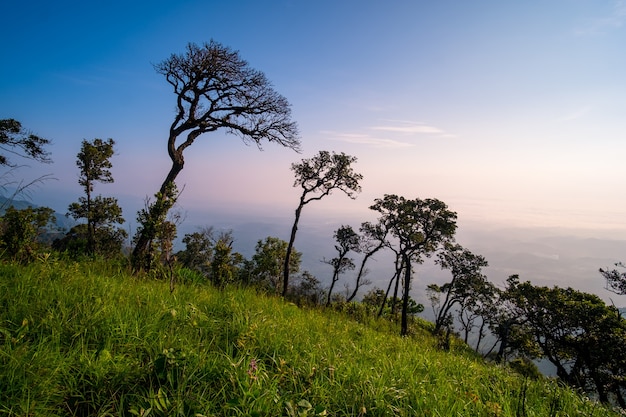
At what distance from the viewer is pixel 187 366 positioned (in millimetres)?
2658

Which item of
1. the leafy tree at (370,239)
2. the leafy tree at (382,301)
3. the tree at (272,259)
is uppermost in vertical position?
the leafy tree at (370,239)

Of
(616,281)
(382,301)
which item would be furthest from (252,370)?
(382,301)

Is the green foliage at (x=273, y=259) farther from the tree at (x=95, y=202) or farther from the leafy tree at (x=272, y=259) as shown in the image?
the tree at (x=95, y=202)

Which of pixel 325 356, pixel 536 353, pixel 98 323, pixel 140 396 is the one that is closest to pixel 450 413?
pixel 325 356

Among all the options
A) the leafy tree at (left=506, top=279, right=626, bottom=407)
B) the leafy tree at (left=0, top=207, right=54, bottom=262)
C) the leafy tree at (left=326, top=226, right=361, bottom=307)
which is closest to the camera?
the leafy tree at (left=0, top=207, right=54, bottom=262)

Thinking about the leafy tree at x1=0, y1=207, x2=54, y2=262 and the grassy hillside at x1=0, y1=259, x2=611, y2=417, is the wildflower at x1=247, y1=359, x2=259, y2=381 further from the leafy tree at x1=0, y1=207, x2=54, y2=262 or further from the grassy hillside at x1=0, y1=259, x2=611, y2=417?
the leafy tree at x1=0, y1=207, x2=54, y2=262

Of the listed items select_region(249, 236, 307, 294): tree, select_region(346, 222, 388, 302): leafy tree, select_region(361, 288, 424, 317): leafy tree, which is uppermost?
select_region(346, 222, 388, 302): leafy tree

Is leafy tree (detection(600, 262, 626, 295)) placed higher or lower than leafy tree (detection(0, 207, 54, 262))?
lower

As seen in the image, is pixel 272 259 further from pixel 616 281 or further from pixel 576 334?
pixel 616 281

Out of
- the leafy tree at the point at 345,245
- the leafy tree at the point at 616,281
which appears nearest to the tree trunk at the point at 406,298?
the leafy tree at the point at 345,245

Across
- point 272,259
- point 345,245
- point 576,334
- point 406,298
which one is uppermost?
point 345,245

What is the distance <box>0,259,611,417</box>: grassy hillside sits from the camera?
2.22 metres

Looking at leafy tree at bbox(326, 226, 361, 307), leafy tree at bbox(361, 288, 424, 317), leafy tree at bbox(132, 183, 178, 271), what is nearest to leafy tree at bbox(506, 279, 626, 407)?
leafy tree at bbox(361, 288, 424, 317)

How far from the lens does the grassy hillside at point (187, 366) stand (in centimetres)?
222
